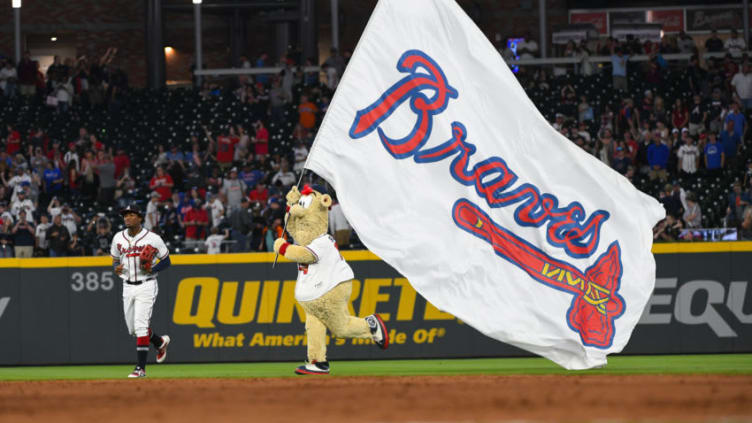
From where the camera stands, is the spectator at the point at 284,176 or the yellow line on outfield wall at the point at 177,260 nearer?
the yellow line on outfield wall at the point at 177,260

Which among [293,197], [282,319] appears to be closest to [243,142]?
[282,319]

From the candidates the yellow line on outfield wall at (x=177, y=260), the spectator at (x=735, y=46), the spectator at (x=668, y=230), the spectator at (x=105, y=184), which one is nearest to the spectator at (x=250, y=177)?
the spectator at (x=105, y=184)

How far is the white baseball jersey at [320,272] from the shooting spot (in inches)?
540

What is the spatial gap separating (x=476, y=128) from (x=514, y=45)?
2205 centimetres

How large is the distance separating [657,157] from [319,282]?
12.9 m

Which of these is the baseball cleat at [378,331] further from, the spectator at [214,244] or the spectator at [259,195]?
the spectator at [259,195]

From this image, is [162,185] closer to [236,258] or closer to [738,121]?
[236,258]

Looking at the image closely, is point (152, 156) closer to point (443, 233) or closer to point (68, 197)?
point (68, 197)

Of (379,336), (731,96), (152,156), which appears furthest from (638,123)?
(379,336)

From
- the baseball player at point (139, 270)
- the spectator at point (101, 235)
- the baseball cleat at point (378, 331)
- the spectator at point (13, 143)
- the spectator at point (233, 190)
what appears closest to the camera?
the baseball cleat at point (378, 331)

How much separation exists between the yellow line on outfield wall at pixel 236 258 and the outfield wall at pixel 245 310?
16 millimetres

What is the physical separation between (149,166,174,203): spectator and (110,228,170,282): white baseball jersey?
979cm

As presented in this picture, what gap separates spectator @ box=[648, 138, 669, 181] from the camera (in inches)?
962

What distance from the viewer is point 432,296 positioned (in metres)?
11.9
